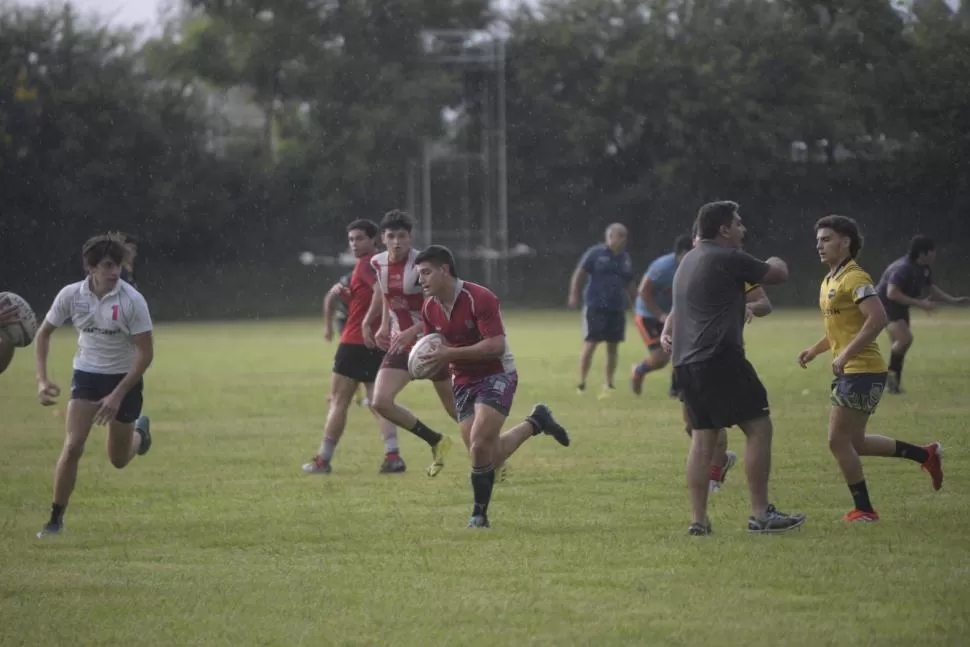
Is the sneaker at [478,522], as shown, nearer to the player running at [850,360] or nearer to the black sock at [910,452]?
the player running at [850,360]

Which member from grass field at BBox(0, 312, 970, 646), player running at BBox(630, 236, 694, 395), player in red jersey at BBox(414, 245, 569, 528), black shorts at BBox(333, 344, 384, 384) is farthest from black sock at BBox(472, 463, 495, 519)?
player running at BBox(630, 236, 694, 395)

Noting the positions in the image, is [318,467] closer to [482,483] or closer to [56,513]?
[56,513]

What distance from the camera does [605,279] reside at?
1952 centimetres

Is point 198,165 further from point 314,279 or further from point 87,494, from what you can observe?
point 87,494

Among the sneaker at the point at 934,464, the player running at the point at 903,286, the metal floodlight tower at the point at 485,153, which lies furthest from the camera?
the metal floodlight tower at the point at 485,153

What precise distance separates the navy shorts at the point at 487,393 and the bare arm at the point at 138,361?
6.14ft

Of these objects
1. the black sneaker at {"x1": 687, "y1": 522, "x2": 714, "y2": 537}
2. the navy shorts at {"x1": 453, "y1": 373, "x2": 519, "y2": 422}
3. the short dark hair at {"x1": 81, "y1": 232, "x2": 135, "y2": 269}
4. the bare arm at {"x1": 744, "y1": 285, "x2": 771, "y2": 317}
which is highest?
the short dark hair at {"x1": 81, "y1": 232, "x2": 135, "y2": 269}

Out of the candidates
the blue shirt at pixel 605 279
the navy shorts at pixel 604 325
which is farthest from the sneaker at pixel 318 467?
the blue shirt at pixel 605 279

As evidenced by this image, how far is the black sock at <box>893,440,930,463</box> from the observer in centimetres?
985

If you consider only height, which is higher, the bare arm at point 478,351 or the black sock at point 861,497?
the bare arm at point 478,351

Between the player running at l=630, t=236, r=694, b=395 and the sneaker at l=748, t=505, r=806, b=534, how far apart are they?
302 inches

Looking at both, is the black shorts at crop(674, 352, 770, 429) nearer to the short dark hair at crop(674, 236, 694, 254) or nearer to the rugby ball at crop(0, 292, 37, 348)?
the rugby ball at crop(0, 292, 37, 348)

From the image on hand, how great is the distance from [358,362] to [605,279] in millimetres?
7225

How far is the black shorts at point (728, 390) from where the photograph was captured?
858 centimetres
